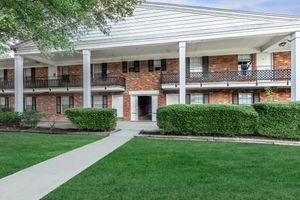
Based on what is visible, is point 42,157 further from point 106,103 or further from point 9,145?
point 106,103

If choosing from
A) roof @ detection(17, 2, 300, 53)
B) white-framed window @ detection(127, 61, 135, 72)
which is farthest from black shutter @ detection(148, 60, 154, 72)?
roof @ detection(17, 2, 300, 53)

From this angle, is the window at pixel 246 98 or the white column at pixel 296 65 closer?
the white column at pixel 296 65

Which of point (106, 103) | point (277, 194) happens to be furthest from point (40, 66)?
point (277, 194)

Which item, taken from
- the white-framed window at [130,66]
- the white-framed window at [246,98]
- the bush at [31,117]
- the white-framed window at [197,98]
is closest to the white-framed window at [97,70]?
the white-framed window at [130,66]

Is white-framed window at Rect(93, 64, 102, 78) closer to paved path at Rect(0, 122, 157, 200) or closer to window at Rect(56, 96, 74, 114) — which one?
window at Rect(56, 96, 74, 114)

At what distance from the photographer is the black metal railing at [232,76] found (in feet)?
71.9

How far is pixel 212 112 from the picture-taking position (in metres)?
14.7

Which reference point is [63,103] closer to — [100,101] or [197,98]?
[100,101]

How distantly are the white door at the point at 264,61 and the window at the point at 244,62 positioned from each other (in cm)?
57

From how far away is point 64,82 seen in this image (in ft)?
88.9

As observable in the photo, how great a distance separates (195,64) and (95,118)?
1058 centimetres

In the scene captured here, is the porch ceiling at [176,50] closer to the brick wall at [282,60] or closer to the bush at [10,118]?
the brick wall at [282,60]

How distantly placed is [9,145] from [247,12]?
13627mm

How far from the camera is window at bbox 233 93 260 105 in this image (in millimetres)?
23438
